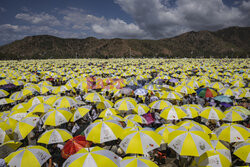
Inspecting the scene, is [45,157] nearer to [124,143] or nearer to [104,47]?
[124,143]

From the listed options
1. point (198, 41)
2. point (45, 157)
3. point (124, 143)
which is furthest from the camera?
point (198, 41)

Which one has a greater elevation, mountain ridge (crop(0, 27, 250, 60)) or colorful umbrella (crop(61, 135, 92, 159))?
mountain ridge (crop(0, 27, 250, 60))

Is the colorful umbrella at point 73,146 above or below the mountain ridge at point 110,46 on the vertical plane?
below

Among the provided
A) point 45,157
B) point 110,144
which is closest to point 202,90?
point 110,144

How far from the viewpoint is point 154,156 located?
5457 millimetres

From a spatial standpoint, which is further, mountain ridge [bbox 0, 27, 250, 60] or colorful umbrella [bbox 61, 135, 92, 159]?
mountain ridge [bbox 0, 27, 250, 60]

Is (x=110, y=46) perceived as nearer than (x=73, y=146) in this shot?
No

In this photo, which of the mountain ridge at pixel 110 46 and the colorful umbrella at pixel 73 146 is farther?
the mountain ridge at pixel 110 46

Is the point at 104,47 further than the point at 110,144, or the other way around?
the point at 104,47

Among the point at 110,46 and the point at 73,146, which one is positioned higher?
the point at 110,46

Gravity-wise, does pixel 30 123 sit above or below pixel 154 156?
above

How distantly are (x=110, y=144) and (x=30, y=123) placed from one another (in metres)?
3.39

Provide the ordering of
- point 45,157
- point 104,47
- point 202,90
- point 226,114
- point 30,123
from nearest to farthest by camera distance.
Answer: point 45,157 → point 30,123 → point 226,114 → point 202,90 → point 104,47

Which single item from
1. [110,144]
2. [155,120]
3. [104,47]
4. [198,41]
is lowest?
Answer: [110,144]
